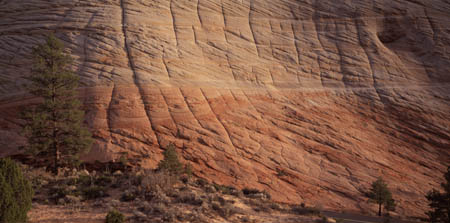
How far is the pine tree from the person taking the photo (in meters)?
14.9

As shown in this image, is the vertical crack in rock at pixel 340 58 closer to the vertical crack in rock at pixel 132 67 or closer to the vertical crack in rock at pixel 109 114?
the vertical crack in rock at pixel 132 67

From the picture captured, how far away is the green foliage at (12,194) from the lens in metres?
7.26

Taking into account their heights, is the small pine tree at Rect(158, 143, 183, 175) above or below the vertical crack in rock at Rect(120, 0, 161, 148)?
below

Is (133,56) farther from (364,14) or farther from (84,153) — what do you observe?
(364,14)

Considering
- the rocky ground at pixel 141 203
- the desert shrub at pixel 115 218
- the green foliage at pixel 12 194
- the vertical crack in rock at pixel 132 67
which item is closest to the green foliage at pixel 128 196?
the rocky ground at pixel 141 203

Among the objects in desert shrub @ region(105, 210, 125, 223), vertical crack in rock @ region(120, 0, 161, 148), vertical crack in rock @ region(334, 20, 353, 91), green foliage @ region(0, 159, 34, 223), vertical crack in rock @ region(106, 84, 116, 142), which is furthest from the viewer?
vertical crack in rock @ region(334, 20, 353, 91)

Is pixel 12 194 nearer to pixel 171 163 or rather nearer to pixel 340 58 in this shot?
pixel 171 163

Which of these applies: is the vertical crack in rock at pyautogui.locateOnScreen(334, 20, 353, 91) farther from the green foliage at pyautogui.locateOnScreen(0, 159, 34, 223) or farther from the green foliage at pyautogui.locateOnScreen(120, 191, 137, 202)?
the green foliage at pyautogui.locateOnScreen(0, 159, 34, 223)

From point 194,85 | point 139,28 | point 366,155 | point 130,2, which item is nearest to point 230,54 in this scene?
point 194,85

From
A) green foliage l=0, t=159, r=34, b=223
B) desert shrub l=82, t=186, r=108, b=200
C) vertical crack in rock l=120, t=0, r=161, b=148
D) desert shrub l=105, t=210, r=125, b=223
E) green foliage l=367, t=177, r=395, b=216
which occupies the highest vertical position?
vertical crack in rock l=120, t=0, r=161, b=148

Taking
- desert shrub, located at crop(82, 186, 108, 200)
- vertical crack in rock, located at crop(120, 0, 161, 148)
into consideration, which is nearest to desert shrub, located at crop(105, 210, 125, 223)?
desert shrub, located at crop(82, 186, 108, 200)

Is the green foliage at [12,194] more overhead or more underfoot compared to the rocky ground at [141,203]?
more overhead

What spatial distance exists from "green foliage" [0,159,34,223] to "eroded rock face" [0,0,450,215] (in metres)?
9.25

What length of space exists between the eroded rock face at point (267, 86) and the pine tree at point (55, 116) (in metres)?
1.83
